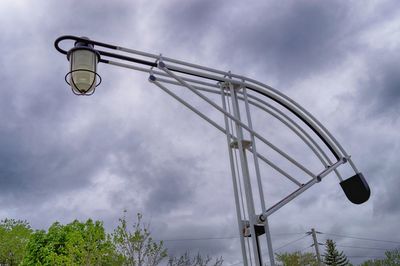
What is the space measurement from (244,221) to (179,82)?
1.36 meters

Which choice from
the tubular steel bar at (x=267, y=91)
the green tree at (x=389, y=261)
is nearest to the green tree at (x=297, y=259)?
the green tree at (x=389, y=261)

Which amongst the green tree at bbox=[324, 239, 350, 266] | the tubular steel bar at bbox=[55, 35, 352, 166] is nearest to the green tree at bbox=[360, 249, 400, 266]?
the green tree at bbox=[324, 239, 350, 266]

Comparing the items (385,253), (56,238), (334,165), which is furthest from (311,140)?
(385,253)

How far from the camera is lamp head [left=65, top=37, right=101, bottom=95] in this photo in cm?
354

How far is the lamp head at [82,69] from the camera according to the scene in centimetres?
354

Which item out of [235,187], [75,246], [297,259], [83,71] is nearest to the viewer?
[83,71]

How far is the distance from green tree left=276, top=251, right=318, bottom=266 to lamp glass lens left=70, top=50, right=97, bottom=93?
29335 millimetres

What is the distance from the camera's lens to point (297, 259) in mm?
31203

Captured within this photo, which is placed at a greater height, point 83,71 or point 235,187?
point 83,71

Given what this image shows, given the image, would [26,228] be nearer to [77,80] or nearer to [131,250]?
[131,250]

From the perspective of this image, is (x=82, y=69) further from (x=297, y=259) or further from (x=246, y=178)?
(x=297, y=259)

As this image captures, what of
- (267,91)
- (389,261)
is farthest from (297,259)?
(267,91)

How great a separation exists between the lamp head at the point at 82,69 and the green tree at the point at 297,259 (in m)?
29.3

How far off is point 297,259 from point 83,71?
30142 mm
